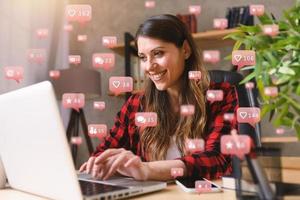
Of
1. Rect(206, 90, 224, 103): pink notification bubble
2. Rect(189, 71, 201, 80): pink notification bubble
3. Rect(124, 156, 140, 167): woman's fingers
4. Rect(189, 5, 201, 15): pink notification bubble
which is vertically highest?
Rect(189, 5, 201, 15): pink notification bubble

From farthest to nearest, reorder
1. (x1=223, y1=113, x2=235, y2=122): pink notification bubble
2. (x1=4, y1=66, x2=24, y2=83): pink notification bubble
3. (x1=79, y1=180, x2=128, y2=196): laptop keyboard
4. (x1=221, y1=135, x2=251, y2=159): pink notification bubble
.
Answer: (x1=4, y1=66, x2=24, y2=83): pink notification bubble, (x1=223, y1=113, x2=235, y2=122): pink notification bubble, (x1=79, y1=180, x2=128, y2=196): laptop keyboard, (x1=221, y1=135, x2=251, y2=159): pink notification bubble

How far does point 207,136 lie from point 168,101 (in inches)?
9.6

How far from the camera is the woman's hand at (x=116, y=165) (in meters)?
0.69

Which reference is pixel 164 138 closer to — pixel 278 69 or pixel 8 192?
pixel 8 192

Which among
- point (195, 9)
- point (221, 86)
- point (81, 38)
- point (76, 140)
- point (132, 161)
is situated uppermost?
point (195, 9)

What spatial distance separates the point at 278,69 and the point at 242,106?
72 centimetres

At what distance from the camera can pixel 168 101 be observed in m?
1.27

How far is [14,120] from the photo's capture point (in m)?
0.58

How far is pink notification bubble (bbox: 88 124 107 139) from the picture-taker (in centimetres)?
215

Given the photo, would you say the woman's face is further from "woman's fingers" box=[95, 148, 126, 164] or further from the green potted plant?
the green potted plant

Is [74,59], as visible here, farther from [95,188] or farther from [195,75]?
[95,188]

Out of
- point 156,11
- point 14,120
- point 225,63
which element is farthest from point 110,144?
point 156,11

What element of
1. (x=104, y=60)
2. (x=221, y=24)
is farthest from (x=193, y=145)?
(x=104, y=60)

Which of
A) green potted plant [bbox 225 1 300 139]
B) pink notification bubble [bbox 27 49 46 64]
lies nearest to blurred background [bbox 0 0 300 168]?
pink notification bubble [bbox 27 49 46 64]
